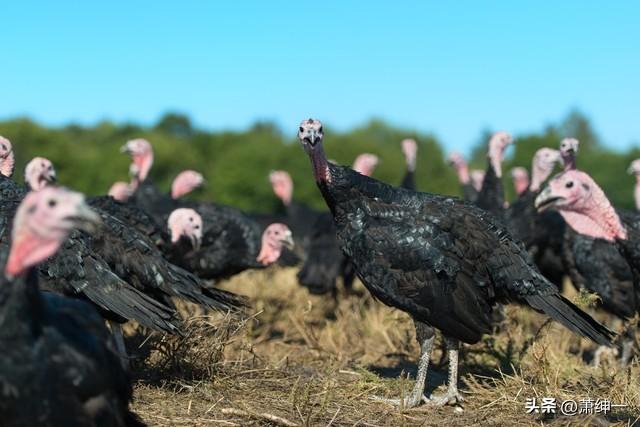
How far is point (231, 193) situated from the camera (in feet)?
81.4

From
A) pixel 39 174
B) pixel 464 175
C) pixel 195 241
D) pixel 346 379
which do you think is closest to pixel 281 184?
pixel 464 175

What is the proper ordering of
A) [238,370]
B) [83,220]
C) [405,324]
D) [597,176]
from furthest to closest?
[597,176] < [405,324] < [238,370] < [83,220]

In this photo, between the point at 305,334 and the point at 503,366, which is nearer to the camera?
the point at 503,366

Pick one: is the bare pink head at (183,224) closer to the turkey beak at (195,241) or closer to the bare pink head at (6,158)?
the turkey beak at (195,241)

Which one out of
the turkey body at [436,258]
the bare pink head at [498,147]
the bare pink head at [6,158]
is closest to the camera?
the turkey body at [436,258]

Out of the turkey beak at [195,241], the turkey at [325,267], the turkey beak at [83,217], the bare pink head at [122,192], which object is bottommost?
the turkey at [325,267]

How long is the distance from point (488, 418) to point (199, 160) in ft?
94.9

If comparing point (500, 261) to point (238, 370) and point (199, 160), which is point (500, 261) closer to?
point (238, 370)

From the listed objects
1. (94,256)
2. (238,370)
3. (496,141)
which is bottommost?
(238,370)

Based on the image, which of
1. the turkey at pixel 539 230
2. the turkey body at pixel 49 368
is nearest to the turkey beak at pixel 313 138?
the turkey body at pixel 49 368

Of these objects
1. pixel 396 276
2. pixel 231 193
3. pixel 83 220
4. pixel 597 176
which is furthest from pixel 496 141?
pixel 231 193

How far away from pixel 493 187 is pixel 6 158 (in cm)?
507

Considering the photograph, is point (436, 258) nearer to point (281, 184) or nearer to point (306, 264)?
point (306, 264)

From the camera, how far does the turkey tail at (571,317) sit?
5.14m
